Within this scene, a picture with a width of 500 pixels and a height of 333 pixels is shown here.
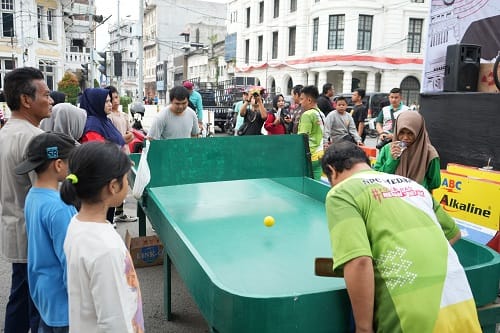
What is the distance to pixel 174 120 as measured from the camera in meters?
5.49

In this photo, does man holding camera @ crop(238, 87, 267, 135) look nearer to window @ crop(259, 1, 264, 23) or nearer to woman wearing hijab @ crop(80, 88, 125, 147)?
woman wearing hijab @ crop(80, 88, 125, 147)

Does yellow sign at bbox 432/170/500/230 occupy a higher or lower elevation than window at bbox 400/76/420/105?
lower

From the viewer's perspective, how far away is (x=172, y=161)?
4.37 metres

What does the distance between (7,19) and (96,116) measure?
24.8 meters

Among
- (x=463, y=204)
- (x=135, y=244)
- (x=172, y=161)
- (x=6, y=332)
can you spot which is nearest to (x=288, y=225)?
(x=172, y=161)

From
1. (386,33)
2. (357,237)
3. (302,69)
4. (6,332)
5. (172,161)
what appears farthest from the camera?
(302,69)

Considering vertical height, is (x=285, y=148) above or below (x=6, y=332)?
above

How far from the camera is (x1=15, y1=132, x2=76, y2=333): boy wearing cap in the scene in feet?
6.77

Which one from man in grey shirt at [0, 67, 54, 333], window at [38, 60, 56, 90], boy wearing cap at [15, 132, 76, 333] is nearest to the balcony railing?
window at [38, 60, 56, 90]

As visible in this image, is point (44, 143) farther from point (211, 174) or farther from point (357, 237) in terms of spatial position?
point (211, 174)

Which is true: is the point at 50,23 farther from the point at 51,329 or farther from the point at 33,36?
the point at 51,329

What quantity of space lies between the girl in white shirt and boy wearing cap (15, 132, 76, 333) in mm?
371

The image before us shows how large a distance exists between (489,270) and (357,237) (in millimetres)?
926

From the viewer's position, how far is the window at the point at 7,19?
80.2 ft
